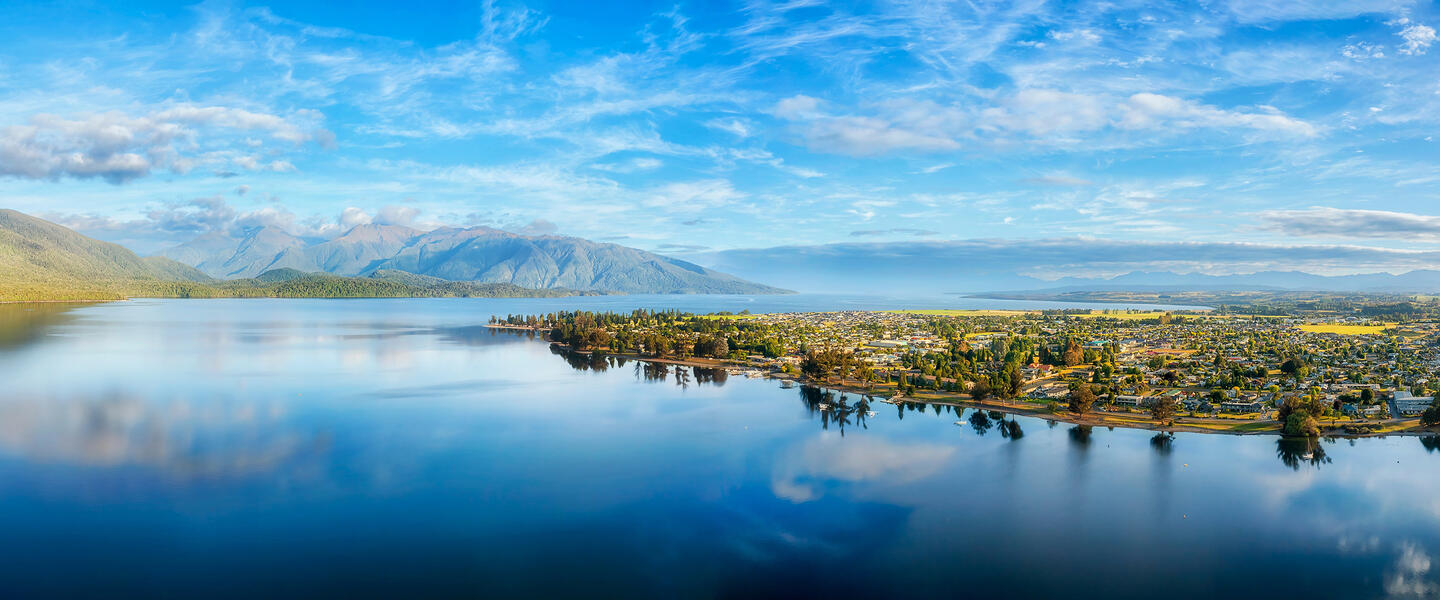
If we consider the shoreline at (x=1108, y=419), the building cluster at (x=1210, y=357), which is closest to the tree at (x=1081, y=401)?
the shoreline at (x=1108, y=419)

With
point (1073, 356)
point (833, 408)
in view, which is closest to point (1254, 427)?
point (833, 408)

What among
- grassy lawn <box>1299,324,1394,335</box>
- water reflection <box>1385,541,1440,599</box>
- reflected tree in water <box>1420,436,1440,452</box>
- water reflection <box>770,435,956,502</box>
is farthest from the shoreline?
grassy lawn <box>1299,324,1394,335</box>

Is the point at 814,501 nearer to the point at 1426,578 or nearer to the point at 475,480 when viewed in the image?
the point at 475,480

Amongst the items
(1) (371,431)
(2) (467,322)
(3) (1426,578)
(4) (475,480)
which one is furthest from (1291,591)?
(2) (467,322)

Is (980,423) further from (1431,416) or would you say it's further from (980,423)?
(1431,416)

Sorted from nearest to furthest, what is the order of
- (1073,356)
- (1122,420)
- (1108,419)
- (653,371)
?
(1122,420), (1108,419), (653,371), (1073,356)

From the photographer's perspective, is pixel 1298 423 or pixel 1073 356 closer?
pixel 1298 423
